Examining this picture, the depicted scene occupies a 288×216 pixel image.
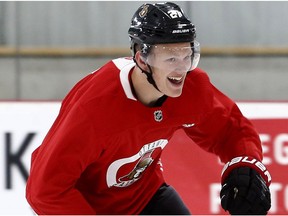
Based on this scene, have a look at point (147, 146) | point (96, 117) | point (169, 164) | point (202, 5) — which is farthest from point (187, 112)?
point (202, 5)

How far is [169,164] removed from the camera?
3.15 metres

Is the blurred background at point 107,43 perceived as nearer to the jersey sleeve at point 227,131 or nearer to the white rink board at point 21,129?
the white rink board at point 21,129

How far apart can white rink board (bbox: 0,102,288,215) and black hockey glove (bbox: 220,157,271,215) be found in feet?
3.87

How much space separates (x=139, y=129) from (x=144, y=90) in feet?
0.32

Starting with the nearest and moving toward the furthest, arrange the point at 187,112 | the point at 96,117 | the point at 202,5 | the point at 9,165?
the point at 96,117 → the point at 187,112 → the point at 9,165 → the point at 202,5

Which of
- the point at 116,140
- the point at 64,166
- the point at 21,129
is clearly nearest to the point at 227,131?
the point at 116,140

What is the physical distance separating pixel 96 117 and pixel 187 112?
287 millimetres

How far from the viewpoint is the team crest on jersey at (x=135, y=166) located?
199 cm

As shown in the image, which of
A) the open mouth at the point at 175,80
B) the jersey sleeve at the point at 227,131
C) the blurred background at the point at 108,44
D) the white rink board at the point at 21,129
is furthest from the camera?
the blurred background at the point at 108,44

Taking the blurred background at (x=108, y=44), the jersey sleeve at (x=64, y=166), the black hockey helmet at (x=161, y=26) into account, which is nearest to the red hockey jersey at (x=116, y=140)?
the jersey sleeve at (x=64, y=166)

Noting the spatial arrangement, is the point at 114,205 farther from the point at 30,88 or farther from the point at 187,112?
the point at 30,88

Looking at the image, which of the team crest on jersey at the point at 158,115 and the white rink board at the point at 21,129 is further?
the white rink board at the point at 21,129

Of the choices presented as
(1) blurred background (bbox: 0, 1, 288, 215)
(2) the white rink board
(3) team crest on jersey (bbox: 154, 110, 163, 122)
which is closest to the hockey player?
Result: (3) team crest on jersey (bbox: 154, 110, 163, 122)

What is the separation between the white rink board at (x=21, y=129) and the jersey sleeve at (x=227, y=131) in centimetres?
108
